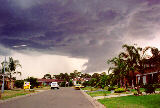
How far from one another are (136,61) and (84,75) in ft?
407

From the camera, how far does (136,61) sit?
2633cm

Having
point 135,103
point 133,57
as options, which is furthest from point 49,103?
point 133,57

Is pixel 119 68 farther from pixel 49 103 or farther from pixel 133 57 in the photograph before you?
pixel 49 103

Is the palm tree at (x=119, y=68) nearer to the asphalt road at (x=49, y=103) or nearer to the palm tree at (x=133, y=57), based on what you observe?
the palm tree at (x=133, y=57)

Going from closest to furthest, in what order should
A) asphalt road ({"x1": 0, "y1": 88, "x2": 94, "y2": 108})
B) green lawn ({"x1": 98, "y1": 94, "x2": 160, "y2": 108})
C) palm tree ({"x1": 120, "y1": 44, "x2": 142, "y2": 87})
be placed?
green lawn ({"x1": 98, "y1": 94, "x2": 160, "y2": 108}) < asphalt road ({"x1": 0, "y1": 88, "x2": 94, "y2": 108}) < palm tree ({"x1": 120, "y1": 44, "x2": 142, "y2": 87})

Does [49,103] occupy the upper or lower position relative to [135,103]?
lower

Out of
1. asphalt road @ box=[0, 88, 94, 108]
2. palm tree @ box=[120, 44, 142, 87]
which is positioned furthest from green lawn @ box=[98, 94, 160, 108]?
palm tree @ box=[120, 44, 142, 87]

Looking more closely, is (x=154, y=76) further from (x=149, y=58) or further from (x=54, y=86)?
(x=54, y=86)

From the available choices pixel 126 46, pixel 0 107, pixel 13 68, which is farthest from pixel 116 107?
pixel 13 68

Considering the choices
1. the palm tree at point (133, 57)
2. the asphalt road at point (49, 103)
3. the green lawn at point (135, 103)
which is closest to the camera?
the green lawn at point (135, 103)

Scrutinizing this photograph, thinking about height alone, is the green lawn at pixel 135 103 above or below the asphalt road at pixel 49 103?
above

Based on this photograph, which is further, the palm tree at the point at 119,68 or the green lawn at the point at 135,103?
the palm tree at the point at 119,68

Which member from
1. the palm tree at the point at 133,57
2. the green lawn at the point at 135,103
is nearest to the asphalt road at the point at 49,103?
the green lawn at the point at 135,103

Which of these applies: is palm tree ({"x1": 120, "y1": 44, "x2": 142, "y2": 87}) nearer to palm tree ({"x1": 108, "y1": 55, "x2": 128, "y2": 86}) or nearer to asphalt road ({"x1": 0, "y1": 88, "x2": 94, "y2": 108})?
palm tree ({"x1": 108, "y1": 55, "x2": 128, "y2": 86})
